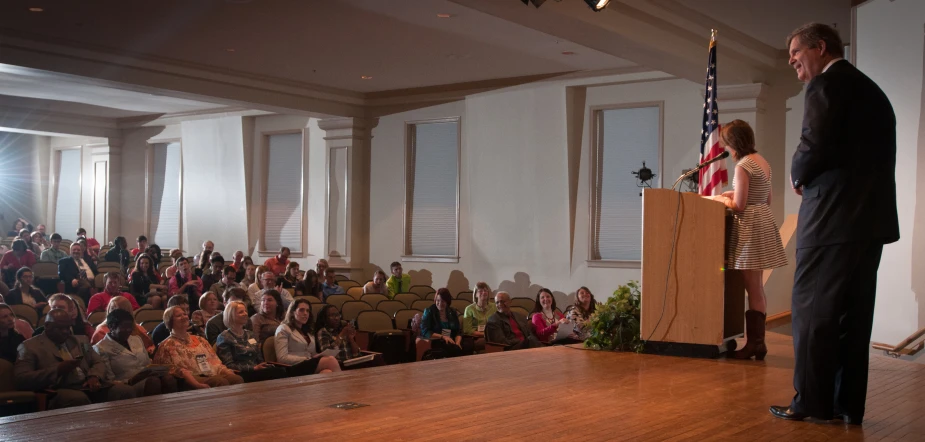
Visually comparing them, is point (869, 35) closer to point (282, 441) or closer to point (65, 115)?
point (282, 441)

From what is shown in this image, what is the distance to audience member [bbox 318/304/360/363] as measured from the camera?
6.79 metres

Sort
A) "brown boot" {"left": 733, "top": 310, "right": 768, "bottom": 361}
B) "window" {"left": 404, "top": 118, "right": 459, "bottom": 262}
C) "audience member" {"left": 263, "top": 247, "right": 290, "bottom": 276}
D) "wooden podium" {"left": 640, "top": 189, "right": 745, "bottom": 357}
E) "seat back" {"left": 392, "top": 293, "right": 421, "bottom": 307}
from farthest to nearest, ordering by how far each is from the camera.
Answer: "window" {"left": 404, "top": 118, "right": 459, "bottom": 262}
"audience member" {"left": 263, "top": 247, "right": 290, "bottom": 276}
"seat back" {"left": 392, "top": 293, "right": 421, "bottom": 307}
"brown boot" {"left": 733, "top": 310, "right": 768, "bottom": 361}
"wooden podium" {"left": 640, "top": 189, "right": 745, "bottom": 357}

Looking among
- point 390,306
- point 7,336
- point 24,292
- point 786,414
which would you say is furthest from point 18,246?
point 786,414

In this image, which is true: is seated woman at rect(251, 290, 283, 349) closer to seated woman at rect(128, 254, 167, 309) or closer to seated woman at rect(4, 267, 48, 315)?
seated woman at rect(4, 267, 48, 315)

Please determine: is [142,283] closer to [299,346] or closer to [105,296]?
[105,296]

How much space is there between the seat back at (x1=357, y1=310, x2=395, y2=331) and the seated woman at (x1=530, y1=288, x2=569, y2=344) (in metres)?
1.54

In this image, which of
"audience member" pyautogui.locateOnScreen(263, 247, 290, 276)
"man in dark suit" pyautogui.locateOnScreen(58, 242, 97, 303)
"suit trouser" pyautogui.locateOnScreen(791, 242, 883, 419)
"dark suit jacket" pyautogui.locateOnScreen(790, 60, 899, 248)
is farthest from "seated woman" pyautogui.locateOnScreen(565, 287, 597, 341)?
"man in dark suit" pyautogui.locateOnScreen(58, 242, 97, 303)

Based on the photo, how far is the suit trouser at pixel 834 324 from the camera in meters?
2.76

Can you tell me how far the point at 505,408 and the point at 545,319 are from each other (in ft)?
19.8

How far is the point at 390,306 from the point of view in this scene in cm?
994

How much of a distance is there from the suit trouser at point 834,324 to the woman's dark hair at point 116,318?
433 centimetres

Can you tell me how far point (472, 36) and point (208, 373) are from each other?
5516 millimetres

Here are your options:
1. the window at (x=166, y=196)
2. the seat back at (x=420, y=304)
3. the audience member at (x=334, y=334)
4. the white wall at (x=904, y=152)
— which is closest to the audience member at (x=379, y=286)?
the seat back at (x=420, y=304)

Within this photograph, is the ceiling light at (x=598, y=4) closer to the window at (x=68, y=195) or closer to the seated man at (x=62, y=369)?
the seated man at (x=62, y=369)
